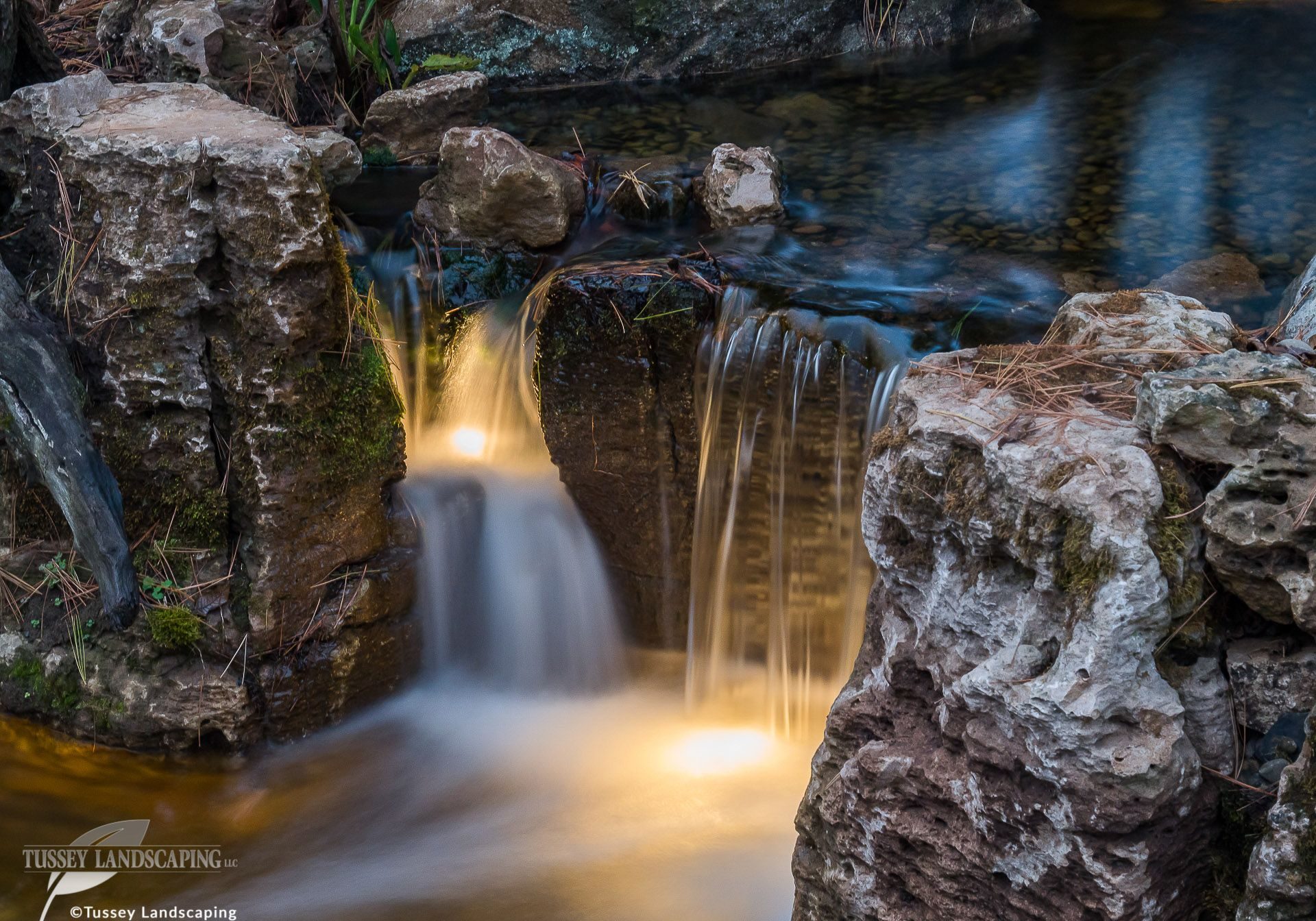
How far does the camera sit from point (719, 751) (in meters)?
4.23

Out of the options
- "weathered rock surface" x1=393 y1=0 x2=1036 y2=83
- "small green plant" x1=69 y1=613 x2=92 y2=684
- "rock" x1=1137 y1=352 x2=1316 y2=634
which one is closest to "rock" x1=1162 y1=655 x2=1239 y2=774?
"rock" x1=1137 y1=352 x2=1316 y2=634

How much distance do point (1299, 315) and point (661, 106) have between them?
15.2ft

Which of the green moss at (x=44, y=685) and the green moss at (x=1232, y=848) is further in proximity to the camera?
the green moss at (x=44, y=685)

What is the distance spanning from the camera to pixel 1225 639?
2.28 metres

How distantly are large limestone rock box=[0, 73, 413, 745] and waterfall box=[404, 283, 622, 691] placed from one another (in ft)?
1.09

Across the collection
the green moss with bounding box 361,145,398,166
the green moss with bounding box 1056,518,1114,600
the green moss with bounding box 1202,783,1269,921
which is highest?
the green moss with bounding box 361,145,398,166

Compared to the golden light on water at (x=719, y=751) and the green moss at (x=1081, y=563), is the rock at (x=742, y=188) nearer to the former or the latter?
the golden light on water at (x=719, y=751)

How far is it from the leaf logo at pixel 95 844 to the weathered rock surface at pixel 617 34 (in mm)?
5272

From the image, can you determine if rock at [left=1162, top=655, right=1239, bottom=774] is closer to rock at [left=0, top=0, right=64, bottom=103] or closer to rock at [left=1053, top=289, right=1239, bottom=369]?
rock at [left=1053, top=289, right=1239, bottom=369]

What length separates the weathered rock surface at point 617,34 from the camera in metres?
7.54

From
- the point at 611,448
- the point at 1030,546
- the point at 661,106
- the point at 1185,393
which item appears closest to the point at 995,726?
the point at 1030,546

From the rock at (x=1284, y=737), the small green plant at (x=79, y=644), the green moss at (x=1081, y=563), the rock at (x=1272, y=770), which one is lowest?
the small green plant at (x=79, y=644)

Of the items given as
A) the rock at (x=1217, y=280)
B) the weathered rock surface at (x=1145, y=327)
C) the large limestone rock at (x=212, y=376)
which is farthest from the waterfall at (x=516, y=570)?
the rock at (x=1217, y=280)

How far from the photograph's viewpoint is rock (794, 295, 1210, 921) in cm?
215
